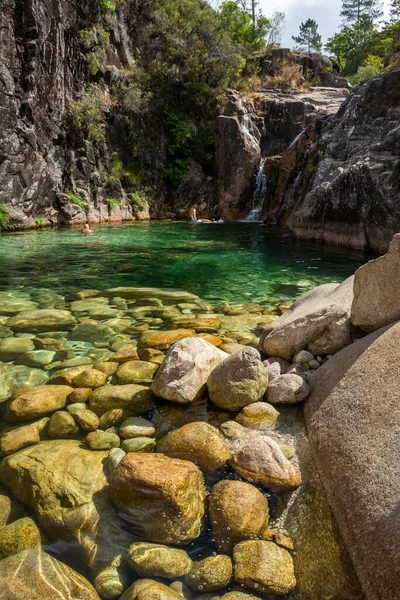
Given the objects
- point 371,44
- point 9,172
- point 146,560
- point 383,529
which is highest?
point 371,44

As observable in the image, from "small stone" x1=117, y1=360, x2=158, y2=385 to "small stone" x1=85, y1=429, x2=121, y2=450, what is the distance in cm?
79

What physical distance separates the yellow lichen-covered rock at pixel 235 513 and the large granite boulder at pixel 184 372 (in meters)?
0.97

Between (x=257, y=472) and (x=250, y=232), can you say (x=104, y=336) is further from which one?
(x=250, y=232)

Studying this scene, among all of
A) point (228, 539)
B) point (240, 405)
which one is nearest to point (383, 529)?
point (228, 539)

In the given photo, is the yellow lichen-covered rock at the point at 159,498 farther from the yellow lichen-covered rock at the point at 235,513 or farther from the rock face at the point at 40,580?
the rock face at the point at 40,580

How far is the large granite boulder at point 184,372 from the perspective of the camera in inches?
117

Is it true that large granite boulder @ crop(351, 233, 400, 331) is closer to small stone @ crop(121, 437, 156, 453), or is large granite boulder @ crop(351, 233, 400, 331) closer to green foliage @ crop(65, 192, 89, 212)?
small stone @ crop(121, 437, 156, 453)

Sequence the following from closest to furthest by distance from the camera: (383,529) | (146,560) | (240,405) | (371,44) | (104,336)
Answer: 1. (383,529)
2. (146,560)
3. (240,405)
4. (104,336)
5. (371,44)

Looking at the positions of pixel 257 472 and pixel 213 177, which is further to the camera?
pixel 213 177

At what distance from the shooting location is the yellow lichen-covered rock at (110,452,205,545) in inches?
71.9

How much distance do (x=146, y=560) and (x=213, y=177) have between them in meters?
24.2

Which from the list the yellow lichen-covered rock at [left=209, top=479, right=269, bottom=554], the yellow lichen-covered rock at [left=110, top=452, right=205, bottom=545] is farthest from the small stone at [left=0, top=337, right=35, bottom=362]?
the yellow lichen-covered rock at [left=209, top=479, right=269, bottom=554]

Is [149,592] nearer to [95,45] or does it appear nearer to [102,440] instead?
[102,440]

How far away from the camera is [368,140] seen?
12.1m
